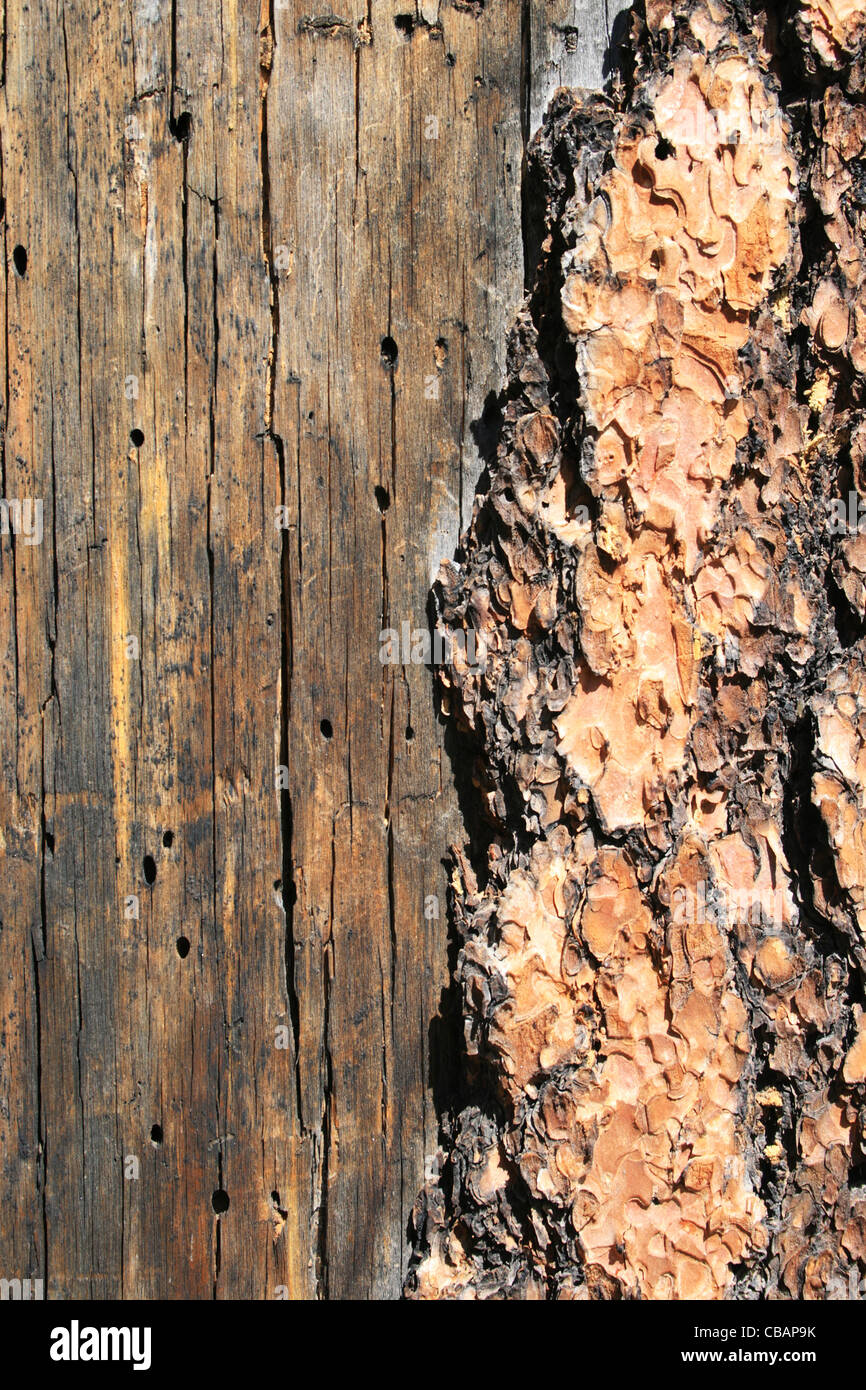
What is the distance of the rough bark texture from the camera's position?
194cm

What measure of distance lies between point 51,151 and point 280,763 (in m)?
1.56

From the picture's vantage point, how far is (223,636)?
220 cm

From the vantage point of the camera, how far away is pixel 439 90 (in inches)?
83.5

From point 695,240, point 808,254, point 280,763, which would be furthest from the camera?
point 280,763

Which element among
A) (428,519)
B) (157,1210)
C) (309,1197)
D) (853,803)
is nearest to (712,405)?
(428,519)

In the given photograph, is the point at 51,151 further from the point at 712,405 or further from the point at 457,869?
the point at 457,869

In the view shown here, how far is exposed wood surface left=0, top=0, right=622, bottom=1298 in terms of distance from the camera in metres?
2.15

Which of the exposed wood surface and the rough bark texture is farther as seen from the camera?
the exposed wood surface

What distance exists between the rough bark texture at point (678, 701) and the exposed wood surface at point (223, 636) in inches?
8.7

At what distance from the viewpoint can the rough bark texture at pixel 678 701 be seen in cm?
194

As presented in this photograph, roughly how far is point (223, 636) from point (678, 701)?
42.4 inches

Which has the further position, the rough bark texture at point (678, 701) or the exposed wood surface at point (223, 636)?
the exposed wood surface at point (223, 636)

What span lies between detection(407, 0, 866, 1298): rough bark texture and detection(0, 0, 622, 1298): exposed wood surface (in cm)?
22

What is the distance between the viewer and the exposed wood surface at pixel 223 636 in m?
2.15
